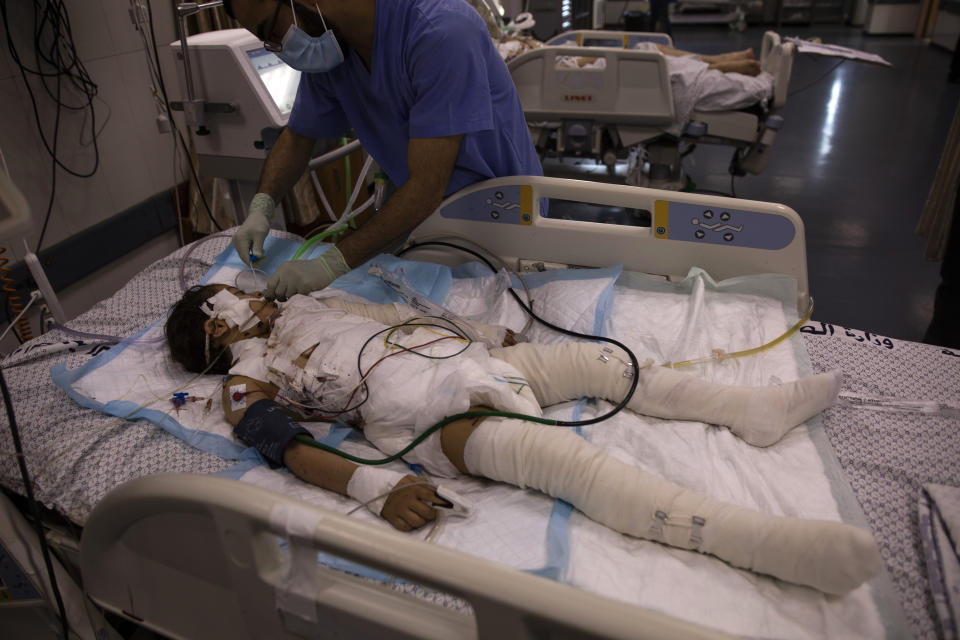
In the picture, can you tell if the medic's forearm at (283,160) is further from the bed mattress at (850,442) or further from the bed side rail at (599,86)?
the bed side rail at (599,86)

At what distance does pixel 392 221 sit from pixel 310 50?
47 centimetres

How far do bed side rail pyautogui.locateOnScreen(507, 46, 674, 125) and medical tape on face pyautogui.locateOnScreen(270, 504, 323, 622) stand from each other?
2.96 m

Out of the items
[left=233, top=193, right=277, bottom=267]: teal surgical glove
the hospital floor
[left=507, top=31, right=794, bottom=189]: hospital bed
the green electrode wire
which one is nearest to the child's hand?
the green electrode wire

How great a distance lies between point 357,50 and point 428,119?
31cm

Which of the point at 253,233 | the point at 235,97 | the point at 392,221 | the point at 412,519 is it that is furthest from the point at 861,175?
the point at 412,519

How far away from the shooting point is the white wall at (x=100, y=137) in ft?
7.86

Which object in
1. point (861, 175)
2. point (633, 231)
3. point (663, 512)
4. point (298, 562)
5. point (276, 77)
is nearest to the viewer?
point (298, 562)

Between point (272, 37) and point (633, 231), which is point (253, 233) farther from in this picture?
point (633, 231)

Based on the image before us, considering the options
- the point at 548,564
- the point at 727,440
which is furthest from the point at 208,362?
the point at 727,440

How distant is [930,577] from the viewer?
1006mm

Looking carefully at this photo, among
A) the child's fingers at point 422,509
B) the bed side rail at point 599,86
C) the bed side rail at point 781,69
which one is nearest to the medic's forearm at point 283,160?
the child's fingers at point 422,509

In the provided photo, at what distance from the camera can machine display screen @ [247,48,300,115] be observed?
2265 millimetres

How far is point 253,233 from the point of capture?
73.8 inches

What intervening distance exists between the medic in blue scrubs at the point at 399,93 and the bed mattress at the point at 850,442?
1.71 ft
